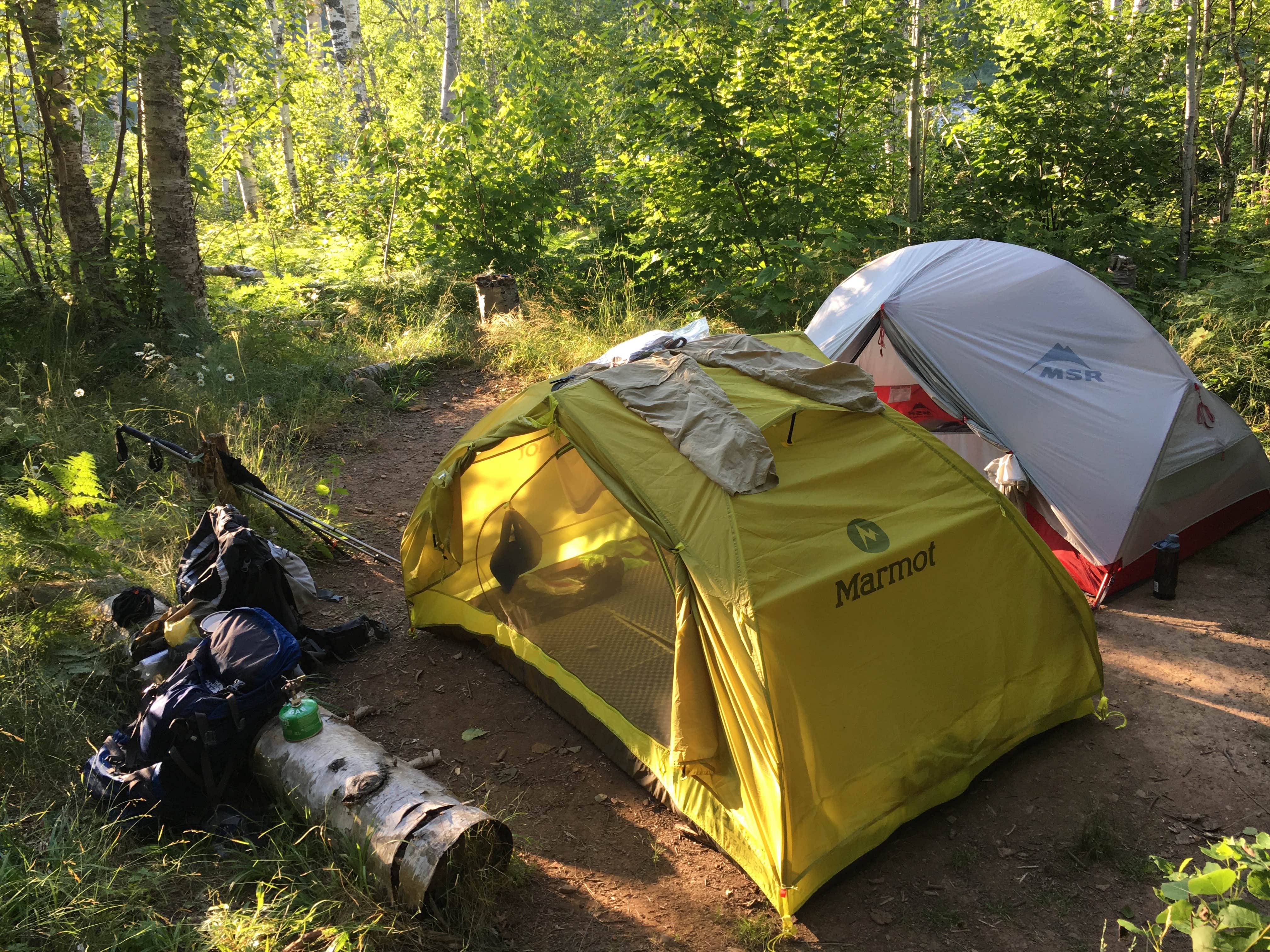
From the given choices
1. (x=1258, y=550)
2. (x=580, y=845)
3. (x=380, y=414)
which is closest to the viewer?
(x=580, y=845)

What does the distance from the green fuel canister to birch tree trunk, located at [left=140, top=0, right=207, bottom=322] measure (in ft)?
18.8

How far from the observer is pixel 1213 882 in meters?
1.46

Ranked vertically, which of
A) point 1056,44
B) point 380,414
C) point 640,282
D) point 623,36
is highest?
point 623,36

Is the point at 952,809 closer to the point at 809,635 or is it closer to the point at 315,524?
the point at 809,635

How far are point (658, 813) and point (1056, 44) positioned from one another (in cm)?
881

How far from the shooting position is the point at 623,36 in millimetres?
19047

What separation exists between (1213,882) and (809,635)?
1472mm

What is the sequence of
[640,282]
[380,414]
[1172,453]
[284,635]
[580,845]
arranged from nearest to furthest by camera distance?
[580,845] < [284,635] < [1172,453] < [380,414] < [640,282]

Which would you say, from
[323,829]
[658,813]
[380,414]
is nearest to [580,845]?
[658,813]

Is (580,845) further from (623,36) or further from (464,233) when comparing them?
(623,36)

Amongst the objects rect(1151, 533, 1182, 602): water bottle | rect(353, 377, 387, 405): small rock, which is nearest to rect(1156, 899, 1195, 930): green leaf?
rect(1151, 533, 1182, 602): water bottle

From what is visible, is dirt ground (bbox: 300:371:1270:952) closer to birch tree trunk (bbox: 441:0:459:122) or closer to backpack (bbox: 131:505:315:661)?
backpack (bbox: 131:505:315:661)

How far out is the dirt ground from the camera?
2.74 meters

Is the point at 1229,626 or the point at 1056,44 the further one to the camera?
the point at 1056,44
